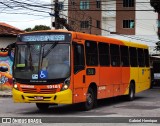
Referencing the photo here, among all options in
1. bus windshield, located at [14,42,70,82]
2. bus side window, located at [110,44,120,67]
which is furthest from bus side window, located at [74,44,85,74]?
bus side window, located at [110,44,120,67]

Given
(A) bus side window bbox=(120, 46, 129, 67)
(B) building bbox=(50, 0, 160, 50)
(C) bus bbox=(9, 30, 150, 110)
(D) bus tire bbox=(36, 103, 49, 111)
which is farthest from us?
(B) building bbox=(50, 0, 160, 50)

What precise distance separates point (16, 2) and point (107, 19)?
4648 centimetres

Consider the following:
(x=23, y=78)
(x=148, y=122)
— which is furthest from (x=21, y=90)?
(x=148, y=122)

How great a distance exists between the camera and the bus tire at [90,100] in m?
16.8

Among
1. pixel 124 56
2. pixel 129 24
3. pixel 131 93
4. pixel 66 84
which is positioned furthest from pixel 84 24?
pixel 66 84

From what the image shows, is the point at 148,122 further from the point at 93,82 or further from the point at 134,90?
the point at 134,90

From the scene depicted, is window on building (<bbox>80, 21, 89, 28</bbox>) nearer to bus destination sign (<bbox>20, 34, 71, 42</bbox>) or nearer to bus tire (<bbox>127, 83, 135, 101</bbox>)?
bus tire (<bbox>127, 83, 135, 101</bbox>)

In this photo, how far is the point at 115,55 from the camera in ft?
65.1

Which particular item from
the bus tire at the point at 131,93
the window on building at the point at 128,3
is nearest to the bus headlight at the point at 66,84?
the bus tire at the point at 131,93

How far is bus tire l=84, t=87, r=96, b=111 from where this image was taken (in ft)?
55.1

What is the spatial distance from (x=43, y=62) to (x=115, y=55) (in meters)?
4.99

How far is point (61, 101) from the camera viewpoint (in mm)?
15266

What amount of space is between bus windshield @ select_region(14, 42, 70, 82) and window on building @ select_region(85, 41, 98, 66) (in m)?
1.36

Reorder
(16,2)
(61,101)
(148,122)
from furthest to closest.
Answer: (16,2) < (61,101) < (148,122)
